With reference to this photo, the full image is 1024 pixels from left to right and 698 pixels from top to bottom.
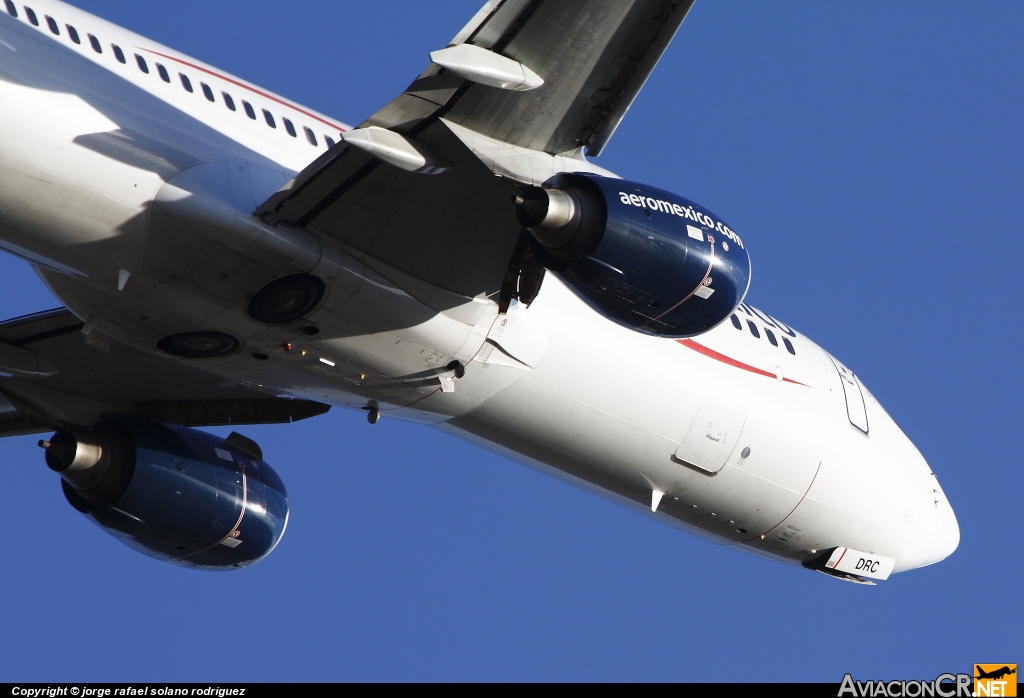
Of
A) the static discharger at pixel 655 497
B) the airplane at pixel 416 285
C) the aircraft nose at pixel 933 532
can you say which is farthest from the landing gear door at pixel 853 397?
the static discharger at pixel 655 497

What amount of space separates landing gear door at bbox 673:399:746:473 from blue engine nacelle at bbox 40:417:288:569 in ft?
20.6

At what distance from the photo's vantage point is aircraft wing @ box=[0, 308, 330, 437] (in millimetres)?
16938

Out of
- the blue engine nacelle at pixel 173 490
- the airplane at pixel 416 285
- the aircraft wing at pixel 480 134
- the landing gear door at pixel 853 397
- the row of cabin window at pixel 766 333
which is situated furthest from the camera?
the landing gear door at pixel 853 397

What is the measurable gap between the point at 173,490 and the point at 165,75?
690 cm

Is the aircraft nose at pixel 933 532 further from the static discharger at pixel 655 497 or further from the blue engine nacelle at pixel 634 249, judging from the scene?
the blue engine nacelle at pixel 634 249

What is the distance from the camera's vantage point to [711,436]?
16.9 meters

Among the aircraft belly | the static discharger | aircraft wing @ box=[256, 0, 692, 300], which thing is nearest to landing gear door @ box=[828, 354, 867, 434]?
the aircraft belly

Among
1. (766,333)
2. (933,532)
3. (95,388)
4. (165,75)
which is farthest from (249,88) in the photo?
(933,532)

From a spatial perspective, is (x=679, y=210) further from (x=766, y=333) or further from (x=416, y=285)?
(x=766, y=333)

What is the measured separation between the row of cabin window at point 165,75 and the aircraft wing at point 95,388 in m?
3.92

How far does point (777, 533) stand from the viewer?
18219 mm

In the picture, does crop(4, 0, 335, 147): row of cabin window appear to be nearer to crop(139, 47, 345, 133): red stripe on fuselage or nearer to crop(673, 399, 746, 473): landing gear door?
crop(139, 47, 345, 133): red stripe on fuselage

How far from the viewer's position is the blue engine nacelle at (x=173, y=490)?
58.9 ft

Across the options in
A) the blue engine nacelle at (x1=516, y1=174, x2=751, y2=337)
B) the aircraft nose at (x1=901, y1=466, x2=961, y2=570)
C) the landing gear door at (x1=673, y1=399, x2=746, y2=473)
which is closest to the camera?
the blue engine nacelle at (x1=516, y1=174, x2=751, y2=337)
